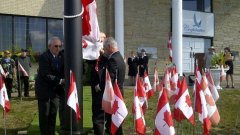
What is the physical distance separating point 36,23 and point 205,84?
1491cm

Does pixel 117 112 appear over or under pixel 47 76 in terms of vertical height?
under

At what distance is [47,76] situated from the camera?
7.43 metres

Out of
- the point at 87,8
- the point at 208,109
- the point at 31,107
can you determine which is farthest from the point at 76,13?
the point at 31,107

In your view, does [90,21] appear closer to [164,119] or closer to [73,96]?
[73,96]

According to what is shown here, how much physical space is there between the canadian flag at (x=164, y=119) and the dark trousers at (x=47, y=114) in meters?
2.39

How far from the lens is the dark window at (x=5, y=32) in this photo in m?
20.1

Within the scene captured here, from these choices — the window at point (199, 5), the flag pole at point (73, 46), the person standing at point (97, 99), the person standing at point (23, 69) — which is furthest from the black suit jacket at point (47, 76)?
the window at point (199, 5)

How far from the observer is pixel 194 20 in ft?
89.8

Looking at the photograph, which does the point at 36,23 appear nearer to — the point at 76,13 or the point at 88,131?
the point at 88,131

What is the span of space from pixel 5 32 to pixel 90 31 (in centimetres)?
1404

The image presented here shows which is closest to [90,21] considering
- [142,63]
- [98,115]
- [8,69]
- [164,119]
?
[98,115]

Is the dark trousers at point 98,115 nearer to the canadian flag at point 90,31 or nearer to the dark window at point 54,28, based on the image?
the canadian flag at point 90,31

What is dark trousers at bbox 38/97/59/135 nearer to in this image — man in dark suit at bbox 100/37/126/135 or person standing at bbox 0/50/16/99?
man in dark suit at bbox 100/37/126/135

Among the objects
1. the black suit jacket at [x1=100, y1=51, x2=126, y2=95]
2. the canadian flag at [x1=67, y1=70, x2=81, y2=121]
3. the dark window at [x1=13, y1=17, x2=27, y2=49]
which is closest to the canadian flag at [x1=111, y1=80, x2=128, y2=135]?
the canadian flag at [x1=67, y1=70, x2=81, y2=121]
